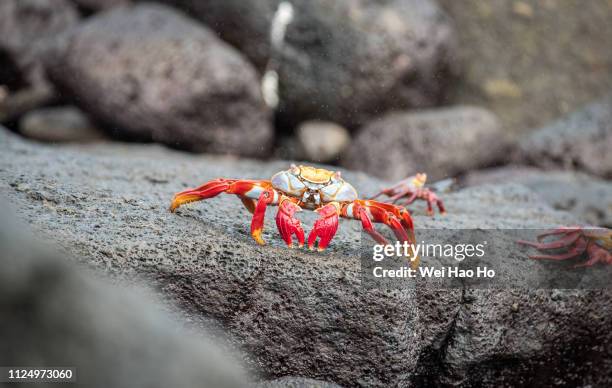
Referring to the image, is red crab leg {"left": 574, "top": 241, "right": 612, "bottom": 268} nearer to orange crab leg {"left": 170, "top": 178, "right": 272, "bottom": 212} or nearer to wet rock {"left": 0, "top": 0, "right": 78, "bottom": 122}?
orange crab leg {"left": 170, "top": 178, "right": 272, "bottom": 212}

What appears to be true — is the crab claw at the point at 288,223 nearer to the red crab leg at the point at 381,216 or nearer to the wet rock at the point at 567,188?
the red crab leg at the point at 381,216

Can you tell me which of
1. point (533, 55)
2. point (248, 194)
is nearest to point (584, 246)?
point (248, 194)

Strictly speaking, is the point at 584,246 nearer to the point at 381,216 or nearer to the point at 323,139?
the point at 381,216

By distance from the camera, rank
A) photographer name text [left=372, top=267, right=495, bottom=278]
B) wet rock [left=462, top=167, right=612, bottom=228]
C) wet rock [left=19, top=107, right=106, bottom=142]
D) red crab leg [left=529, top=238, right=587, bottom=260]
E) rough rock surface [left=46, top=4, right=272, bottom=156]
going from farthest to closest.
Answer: wet rock [left=19, top=107, right=106, bottom=142] < rough rock surface [left=46, top=4, right=272, bottom=156] < wet rock [left=462, top=167, right=612, bottom=228] < red crab leg [left=529, top=238, right=587, bottom=260] < photographer name text [left=372, top=267, right=495, bottom=278]

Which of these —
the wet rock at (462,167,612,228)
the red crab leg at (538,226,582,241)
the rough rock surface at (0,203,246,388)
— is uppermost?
the wet rock at (462,167,612,228)

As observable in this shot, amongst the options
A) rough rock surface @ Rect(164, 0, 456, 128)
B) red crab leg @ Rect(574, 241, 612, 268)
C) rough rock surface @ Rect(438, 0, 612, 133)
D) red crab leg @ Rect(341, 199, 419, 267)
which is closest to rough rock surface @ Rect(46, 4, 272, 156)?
rough rock surface @ Rect(164, 0, 456, 128)

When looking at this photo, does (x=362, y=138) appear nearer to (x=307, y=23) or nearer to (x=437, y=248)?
(x=307, y=23)

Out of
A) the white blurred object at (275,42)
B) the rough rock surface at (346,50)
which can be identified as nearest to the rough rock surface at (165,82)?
the white blurred object at (275,42)

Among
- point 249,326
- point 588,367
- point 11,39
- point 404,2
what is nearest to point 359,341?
point 249,326
